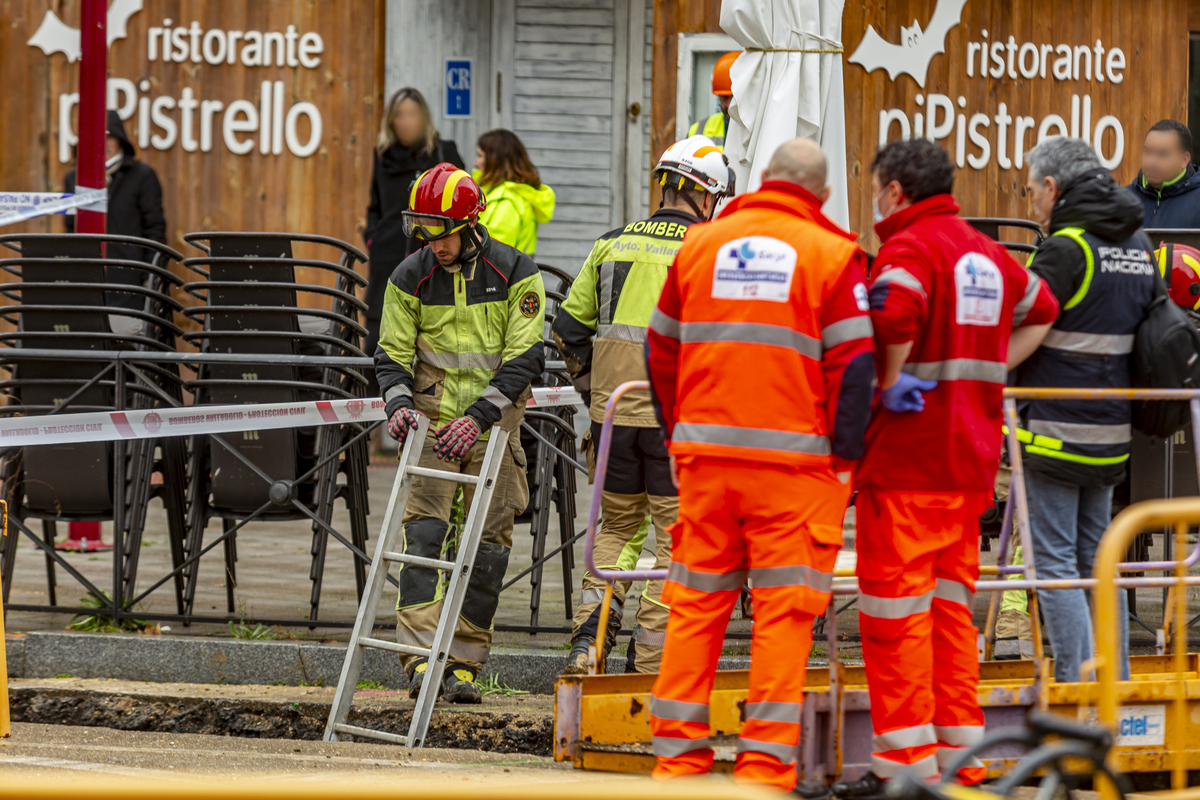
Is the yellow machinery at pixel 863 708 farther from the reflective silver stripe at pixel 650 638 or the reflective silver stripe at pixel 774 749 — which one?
the reflective silver stripe at pixel 650 638

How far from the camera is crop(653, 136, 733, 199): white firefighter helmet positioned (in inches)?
210

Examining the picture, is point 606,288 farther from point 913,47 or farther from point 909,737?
point 913,47

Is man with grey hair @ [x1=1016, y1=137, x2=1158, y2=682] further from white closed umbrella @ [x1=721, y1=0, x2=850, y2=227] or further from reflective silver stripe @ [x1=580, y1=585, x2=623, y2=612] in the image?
white closed umbrella @ [x1=721, y1=0, x2=850, y2=227]

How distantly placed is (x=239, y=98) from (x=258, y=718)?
6.71 meters

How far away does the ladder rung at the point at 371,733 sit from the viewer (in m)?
5.00

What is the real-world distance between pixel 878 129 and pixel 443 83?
3.52 metres

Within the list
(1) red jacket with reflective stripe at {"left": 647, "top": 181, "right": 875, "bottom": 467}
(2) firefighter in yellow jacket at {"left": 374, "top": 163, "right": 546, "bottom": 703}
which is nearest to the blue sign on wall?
(2) firefighter in yellow jacket at {"left": 374, "top": 163, "right": 546, "bottom": 703}

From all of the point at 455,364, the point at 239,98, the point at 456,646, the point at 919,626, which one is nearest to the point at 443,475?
the point at 455,364

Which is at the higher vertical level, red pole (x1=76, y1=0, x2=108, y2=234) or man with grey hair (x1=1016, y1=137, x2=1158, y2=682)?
red pole (x1=76, y1=0, x2=108, y2=234)

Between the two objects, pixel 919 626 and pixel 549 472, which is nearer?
pixel 919 626

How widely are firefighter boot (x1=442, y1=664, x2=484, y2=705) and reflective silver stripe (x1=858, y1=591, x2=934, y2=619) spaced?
208 centimetres

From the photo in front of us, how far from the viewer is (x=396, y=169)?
9.32 m

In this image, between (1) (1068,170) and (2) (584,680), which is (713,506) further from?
(1) (1068,170)

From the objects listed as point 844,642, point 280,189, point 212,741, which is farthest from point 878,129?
point 212,741
